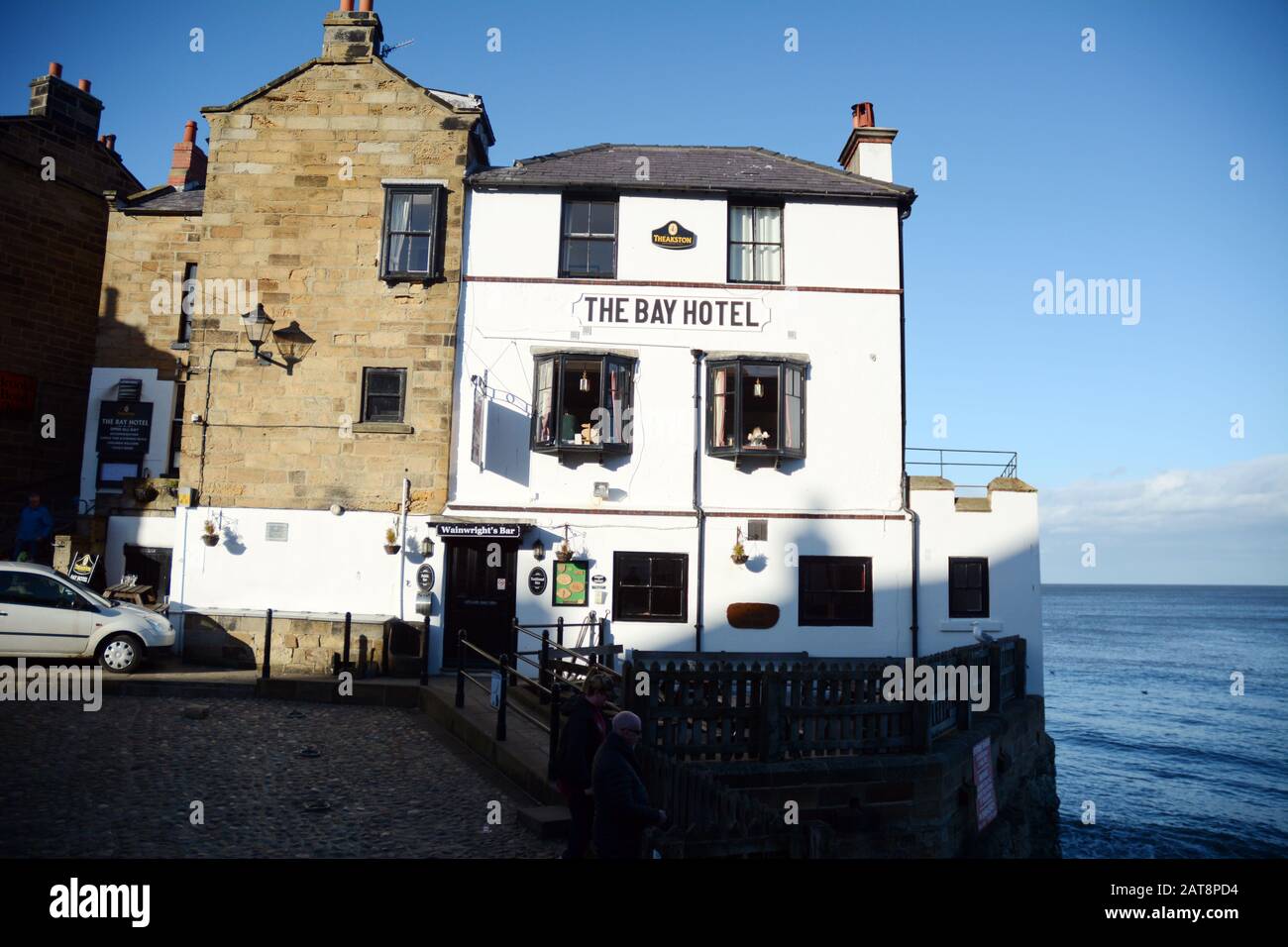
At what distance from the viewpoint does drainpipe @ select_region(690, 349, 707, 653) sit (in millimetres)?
16297

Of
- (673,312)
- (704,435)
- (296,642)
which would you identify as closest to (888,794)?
(704,435)

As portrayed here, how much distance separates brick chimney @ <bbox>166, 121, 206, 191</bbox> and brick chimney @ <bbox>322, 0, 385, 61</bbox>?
26.3 ft

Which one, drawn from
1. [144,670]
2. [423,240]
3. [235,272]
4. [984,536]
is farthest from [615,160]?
[144,670]

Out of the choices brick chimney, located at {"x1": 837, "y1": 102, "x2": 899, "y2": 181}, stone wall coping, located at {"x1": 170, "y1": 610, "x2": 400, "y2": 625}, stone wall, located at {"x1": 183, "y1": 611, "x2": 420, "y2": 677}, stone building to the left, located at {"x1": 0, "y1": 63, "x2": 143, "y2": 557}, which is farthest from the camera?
stone building to the left, located at {"x1": 0, "y1": 63, "x2": 143, "y2": 557}

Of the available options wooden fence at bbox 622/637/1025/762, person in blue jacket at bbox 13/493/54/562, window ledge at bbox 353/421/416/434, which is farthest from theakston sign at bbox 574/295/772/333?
person in blue jacket at bbox 13/493/54/562

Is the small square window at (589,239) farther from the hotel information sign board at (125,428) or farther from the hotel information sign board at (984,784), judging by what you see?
the hotel information sign board at (984,784)

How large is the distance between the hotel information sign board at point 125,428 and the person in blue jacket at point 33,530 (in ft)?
7.30

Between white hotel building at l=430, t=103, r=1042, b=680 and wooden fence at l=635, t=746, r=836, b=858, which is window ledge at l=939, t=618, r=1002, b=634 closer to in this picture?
white hotel building at l=430, t=103, r=1042, b=680

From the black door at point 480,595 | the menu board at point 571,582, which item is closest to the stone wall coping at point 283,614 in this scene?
the black door at point 480,595

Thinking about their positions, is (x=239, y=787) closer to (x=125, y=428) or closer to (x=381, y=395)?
(x=381, y=395)

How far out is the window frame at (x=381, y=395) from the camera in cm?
1658

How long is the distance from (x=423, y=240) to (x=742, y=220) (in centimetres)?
682

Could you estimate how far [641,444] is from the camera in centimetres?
1670
